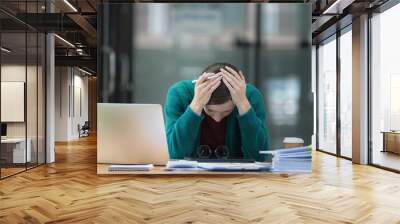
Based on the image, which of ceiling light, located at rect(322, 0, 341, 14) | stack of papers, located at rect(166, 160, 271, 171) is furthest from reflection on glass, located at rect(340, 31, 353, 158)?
stack of papers, located at rect(166, 160, 271, 171)

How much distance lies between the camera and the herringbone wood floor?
3.77 metres

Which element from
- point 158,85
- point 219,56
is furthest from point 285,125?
point 158,85

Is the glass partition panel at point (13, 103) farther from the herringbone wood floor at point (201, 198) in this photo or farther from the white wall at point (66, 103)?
the white wall at point (66, 103)

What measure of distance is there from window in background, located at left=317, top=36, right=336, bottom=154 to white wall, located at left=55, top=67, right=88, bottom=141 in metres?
9.59

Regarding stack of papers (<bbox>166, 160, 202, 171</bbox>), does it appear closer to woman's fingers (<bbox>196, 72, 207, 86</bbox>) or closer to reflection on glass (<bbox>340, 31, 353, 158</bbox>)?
woman's fingers (<bbox>196, 72, 207, 86</bbox>)

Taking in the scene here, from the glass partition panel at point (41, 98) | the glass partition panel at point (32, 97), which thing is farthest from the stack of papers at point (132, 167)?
the glass partition panel at point (41, 98)

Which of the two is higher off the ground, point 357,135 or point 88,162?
point 357,135

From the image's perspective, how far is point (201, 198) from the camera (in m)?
4.61

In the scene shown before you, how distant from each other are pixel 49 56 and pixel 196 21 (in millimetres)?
3750

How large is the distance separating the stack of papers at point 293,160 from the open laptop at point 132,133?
5.11ft

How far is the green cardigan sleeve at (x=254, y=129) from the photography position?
5.46 m

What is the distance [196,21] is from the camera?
569 cm

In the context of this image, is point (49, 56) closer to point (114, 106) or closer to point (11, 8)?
point (11, 8)

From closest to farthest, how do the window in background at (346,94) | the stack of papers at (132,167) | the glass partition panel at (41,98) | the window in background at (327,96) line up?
the stack of papers at (132,167)
the glass partition panel at (41,98)
the window in background at (346,94)
the window in background at (327,96)
